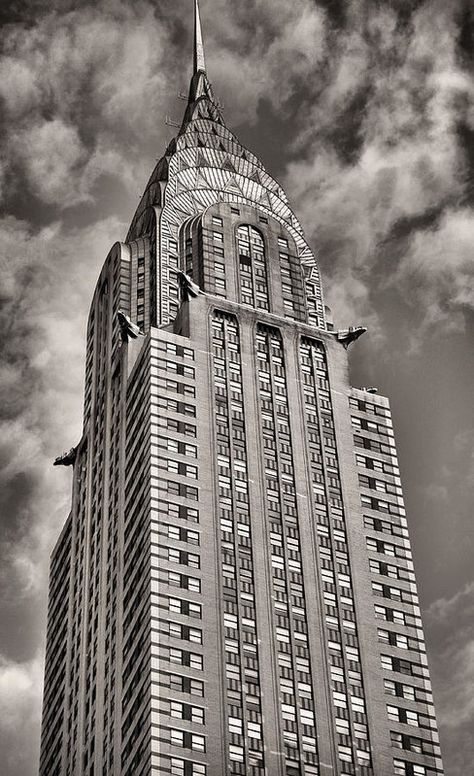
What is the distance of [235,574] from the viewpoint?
167 m

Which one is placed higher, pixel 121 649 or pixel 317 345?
pixel 317 345

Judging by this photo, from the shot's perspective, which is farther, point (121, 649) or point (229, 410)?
point (229, 410)

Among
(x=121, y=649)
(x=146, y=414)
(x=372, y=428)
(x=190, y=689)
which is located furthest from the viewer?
(x=372, y=428)

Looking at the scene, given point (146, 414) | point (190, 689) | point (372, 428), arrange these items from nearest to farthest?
point (190, 689) < point (146, 414) < point (372, 428)

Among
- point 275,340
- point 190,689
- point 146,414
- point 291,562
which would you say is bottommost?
point 190,689

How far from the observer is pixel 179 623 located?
15950 centimetres

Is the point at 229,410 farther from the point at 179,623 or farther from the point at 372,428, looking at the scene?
the point at 179,623

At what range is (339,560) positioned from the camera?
174125 mm

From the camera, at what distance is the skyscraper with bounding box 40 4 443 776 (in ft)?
510

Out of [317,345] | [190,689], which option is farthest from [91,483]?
[190,689]

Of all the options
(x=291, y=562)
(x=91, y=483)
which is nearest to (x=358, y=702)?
(x=291, y=562)

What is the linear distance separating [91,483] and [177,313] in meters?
23.3

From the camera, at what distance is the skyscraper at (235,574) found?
156 metres

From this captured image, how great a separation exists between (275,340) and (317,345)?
229 inches
